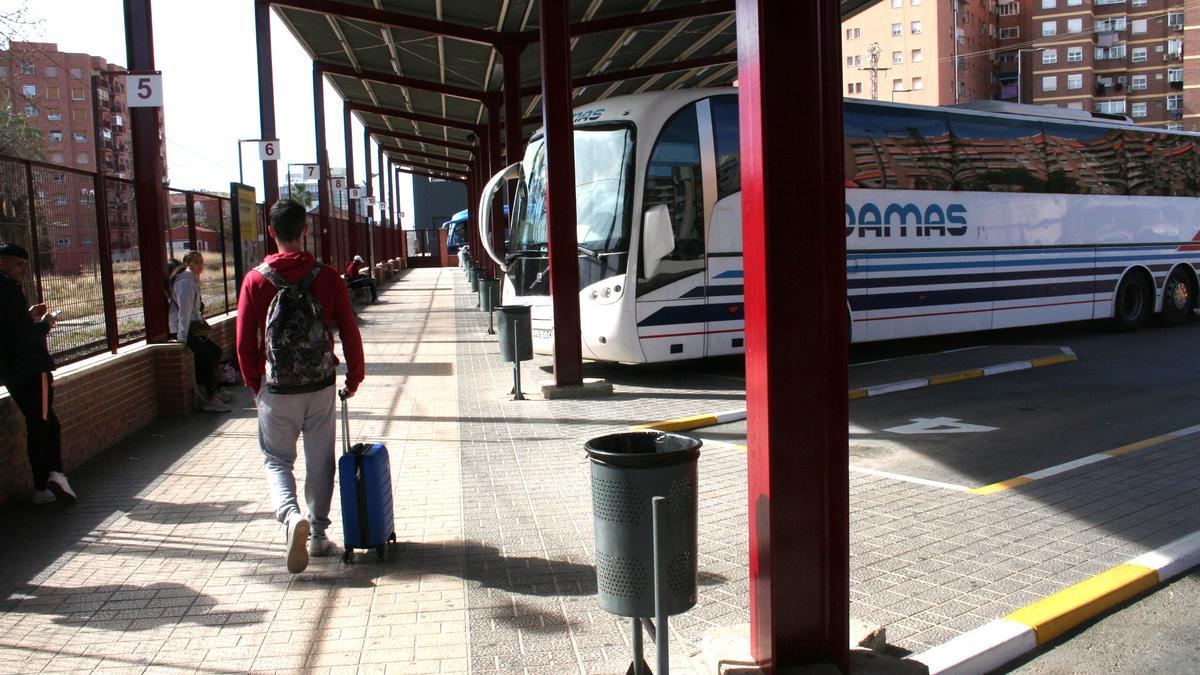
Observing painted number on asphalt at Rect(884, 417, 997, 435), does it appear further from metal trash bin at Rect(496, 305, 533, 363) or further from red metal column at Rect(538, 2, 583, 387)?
metal trash bin at Rect(496, 305, 533, 363)

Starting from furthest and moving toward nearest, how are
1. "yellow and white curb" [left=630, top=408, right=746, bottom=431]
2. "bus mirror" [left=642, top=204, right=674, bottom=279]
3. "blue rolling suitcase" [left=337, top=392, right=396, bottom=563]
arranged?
"bus mirror" [left=642, top=204, right=674, bottom=279], "yellow and white curb" [left=630, top=408, right=746, bottom=431], "blue rolling suitcase" [left=337, top=392, right=396, bottom=563]

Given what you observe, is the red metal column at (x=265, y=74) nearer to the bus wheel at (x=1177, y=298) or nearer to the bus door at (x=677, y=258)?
the bus door at (x=677, y=258)

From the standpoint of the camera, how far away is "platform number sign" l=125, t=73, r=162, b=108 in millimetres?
10773

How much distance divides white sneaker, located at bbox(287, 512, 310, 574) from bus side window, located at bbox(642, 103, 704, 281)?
7.66 m

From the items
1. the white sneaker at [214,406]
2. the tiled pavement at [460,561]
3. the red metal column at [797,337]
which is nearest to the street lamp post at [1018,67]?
the tiled pavement at [460,561]

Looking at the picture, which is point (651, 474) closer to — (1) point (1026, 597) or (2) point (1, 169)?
(1) point (1026, 597)

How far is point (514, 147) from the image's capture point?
20453 millimetres

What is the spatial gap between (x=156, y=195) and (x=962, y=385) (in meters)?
9.85

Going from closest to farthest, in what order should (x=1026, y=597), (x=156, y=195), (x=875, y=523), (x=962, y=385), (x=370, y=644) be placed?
(x=370, y=644)
(x=1026, y=597)
(x=875, y=523)
(x=156, y=195)
(x=962, y=385)

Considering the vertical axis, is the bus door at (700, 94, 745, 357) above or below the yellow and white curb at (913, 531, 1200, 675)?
above

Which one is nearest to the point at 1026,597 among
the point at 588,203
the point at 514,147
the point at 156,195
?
the point at 588,203

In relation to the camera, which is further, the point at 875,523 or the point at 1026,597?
the point at 875,523

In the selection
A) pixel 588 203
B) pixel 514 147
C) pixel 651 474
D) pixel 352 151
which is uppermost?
pixel 352 151

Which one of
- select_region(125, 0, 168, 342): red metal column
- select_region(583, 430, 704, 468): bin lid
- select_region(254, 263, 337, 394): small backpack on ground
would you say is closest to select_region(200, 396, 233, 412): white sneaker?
select_region(125, 0, 168, 342): red metal column
